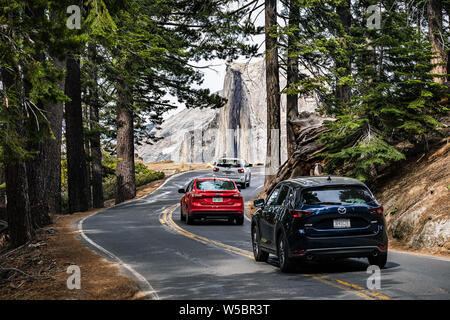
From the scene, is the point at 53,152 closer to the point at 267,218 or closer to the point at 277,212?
the point at 267,218

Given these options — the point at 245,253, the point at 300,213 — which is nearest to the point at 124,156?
the point at 245,253

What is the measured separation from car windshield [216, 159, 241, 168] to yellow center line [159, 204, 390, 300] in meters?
10.5

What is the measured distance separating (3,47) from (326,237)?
23.4 feet

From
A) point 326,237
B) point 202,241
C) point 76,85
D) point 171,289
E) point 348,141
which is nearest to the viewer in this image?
point 171,289

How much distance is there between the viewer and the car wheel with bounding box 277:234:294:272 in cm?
1073

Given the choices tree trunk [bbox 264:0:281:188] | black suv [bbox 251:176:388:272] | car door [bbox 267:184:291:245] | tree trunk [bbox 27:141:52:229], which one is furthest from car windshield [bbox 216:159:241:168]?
black suv [bbox 251:176:388:272]

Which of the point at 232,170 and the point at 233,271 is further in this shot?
the point at 232,170

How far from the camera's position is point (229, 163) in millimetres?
40750

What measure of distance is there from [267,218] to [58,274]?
14.6 ft

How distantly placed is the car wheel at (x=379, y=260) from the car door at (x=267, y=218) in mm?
1947

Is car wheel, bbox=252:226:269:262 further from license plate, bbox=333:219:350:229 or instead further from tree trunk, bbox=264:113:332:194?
tree trunk, bbox=264:113:332:194
